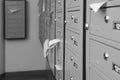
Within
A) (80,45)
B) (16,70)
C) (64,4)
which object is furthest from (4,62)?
(80,45)

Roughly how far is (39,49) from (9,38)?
613mm

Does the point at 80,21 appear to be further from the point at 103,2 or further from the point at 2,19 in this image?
the point at 2,19

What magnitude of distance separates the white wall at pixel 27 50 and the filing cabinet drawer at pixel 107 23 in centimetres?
357

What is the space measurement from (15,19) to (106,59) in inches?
144

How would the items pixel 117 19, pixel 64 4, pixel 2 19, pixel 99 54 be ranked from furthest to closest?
pixel 2 19 → pixel 64 4 → pixel 99 54 → pixel 117 19

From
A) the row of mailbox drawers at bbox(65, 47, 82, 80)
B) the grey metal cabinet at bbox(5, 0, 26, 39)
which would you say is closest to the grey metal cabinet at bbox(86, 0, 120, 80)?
the row of mailbox drawers at bbox(65, 47, 82, 80)

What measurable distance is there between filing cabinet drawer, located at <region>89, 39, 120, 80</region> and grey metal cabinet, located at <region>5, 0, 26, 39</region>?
3474 mm

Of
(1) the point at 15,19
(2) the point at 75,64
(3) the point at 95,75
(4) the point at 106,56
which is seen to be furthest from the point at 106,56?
(1) the point at 15,19

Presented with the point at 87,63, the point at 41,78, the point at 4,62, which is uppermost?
the point at 87,63

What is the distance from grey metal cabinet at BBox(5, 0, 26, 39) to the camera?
4.00 meters

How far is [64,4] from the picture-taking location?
4.04ft

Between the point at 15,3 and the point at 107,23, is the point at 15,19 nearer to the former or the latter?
the point at 15,3

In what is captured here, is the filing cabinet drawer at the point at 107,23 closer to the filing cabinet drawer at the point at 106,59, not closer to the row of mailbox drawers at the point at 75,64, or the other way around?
the filing cabinet drawer at the point at 106,59

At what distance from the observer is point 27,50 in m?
4.18
